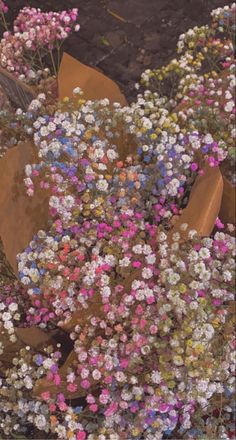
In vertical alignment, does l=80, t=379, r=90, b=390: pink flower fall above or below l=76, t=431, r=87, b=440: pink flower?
above

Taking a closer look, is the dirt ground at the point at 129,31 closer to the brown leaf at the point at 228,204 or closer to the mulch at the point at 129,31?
the mulch at the point at 129,31

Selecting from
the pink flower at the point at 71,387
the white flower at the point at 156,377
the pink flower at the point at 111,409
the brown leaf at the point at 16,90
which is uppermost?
the brown leaf at the point at 16,90

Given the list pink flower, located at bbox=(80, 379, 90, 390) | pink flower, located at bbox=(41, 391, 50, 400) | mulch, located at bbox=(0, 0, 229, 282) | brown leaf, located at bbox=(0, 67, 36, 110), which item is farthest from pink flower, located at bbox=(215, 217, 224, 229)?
mulch, located at bbox=(0, 0, 229, 282)

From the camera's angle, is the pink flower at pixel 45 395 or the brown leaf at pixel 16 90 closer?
the pink flower at pixel 45 395

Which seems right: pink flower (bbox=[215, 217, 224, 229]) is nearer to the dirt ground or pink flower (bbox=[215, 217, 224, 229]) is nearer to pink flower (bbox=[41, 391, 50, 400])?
pink flower (bbox=[41, 391, 50, 400])

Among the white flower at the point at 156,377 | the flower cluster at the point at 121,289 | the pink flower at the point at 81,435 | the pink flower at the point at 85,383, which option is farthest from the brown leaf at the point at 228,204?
the pink flower at the point at 81,435

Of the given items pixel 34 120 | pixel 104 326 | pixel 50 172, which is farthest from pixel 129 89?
pixel 104 326

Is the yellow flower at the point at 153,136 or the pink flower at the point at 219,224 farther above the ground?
the yellow flower at the point at 153,136

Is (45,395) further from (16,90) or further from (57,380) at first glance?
(16,90)
